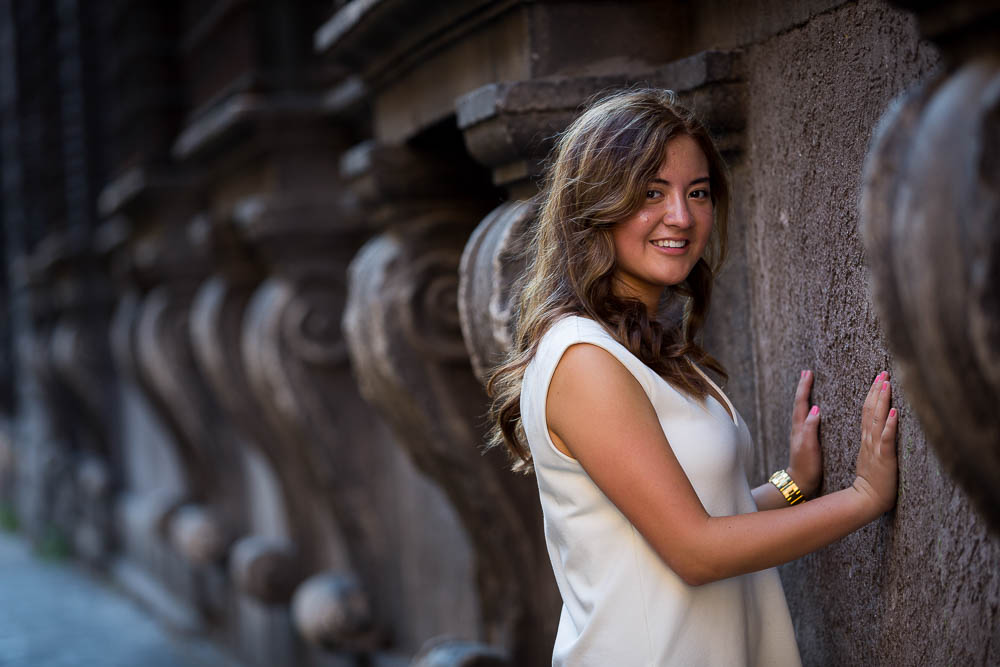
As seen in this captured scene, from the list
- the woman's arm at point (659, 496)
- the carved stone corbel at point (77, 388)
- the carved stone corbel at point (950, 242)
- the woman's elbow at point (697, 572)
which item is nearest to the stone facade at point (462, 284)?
the carved stone corbel at point (950, 242)

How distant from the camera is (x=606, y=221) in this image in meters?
1.96

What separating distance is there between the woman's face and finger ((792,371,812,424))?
1.12 ft

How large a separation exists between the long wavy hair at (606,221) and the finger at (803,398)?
203 millimetres

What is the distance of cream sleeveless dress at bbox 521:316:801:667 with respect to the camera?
1.93m

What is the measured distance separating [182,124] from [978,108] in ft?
18.9

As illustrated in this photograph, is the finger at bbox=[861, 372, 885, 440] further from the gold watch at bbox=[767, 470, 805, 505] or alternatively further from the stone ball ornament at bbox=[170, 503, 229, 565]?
the stone ball ornament at bbox=[170, 503, 229, 565]

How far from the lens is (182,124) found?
6566 millimetres

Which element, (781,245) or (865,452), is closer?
(865,452)

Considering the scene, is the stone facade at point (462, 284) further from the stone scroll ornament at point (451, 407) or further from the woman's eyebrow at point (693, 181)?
the woman's eyebrow at point (693, 181)

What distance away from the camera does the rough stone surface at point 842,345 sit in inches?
72.5

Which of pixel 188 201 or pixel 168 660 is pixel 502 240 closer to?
pixel 188 201

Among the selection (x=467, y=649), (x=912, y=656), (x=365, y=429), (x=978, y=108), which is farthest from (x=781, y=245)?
(x=365, y=429)

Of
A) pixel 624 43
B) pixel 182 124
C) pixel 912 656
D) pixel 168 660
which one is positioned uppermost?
pixel 182 124

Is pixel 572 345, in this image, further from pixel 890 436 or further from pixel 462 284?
pixel 462 284
